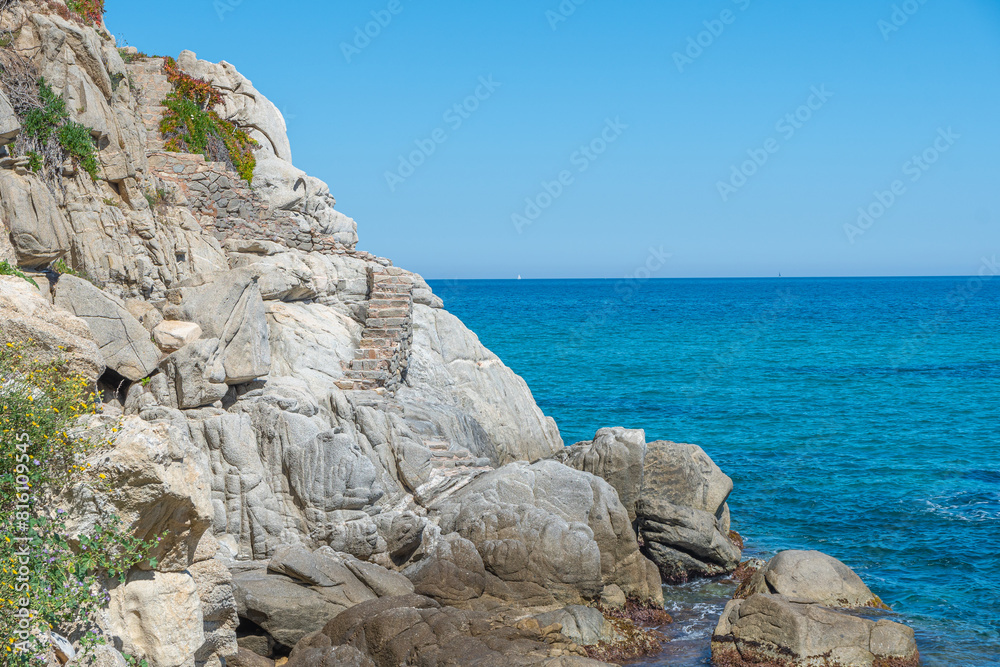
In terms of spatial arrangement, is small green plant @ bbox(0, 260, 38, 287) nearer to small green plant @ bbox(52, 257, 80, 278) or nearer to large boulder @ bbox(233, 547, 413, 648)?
small green plant @ bbox(52, 257, 80, 278)

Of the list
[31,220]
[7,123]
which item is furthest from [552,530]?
[7,123]

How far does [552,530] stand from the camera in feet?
54.6

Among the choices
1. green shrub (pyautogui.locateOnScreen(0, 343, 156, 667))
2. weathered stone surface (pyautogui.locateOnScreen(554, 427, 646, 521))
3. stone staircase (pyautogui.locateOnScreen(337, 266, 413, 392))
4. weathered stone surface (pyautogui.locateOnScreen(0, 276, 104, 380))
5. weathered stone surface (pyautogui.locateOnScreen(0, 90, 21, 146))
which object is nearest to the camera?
green shrub (pyautogui.locateOnScreen(0, 343, 156, 667))

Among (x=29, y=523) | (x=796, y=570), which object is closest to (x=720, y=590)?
(x=796, y=570)

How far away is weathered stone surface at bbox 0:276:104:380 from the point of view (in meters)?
10.0

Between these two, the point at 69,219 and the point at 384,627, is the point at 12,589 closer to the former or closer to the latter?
the point at 384,627

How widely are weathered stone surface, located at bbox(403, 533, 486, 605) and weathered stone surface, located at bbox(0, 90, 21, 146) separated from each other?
11.2 m

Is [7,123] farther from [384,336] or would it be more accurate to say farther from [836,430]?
[836,430]

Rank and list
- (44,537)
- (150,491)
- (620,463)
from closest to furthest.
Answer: (44,537) < (150,491) < (620,463)

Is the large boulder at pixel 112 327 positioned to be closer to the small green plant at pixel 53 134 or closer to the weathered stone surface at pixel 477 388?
the small green plant at pixel 53 134

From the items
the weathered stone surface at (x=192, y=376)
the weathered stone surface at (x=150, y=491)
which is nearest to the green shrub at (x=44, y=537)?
the weathered stone surface at (x=150, y=491)

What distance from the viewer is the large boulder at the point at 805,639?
1438 cm

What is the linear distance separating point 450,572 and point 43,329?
875 centimetres

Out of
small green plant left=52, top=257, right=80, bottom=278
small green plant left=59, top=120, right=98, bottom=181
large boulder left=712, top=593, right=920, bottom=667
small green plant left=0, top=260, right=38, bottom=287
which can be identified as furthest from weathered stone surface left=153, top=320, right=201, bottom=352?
large boulder left=712, top=593, right=920, bottom=667
